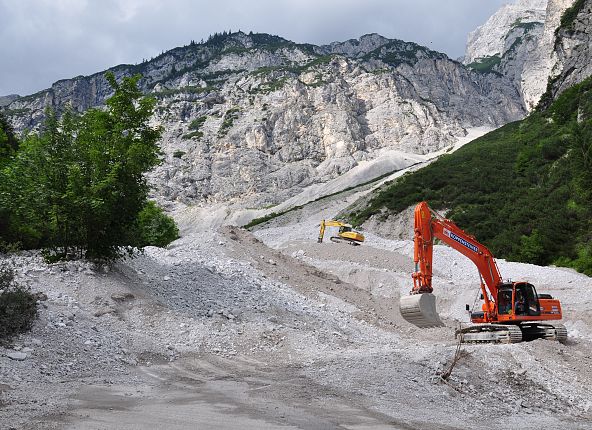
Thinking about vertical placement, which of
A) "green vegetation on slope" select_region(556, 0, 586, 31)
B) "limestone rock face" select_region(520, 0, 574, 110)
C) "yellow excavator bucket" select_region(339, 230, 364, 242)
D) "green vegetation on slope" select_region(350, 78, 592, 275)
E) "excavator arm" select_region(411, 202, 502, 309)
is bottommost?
"excavator arm" select_region(411, 202, 502, 309)

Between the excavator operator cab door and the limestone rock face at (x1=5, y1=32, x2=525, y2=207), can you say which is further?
the limestone rock face at (x1=5, y1=32, x2=525, y2=207)

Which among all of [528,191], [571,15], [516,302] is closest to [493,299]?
[516,302]

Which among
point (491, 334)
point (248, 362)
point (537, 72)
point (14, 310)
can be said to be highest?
point (537, 72)

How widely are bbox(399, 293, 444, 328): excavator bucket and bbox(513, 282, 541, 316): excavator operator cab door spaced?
397 centimetres

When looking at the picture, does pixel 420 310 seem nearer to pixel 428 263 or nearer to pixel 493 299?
pixel 428 263

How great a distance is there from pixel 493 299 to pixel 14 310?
43.4 ft

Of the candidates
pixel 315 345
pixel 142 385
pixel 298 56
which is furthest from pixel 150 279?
pixel 298 56

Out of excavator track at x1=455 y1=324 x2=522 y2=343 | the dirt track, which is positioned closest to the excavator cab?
excavator track at x1=455 y1=324 x2=522 y2=343

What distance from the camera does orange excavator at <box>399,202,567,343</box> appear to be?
1419 cm

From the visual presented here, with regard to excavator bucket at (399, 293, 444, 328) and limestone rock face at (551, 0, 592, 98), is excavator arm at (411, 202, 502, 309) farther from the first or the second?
limestone rock face at (551, 0, 592, 98)

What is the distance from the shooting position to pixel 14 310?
1095 cm

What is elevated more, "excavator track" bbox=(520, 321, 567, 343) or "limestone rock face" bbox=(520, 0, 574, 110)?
"limestone rock face" bbox=(520, 0, 574, 110)

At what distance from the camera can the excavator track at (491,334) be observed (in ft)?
46.2

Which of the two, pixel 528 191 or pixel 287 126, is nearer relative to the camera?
pixel 528 191
